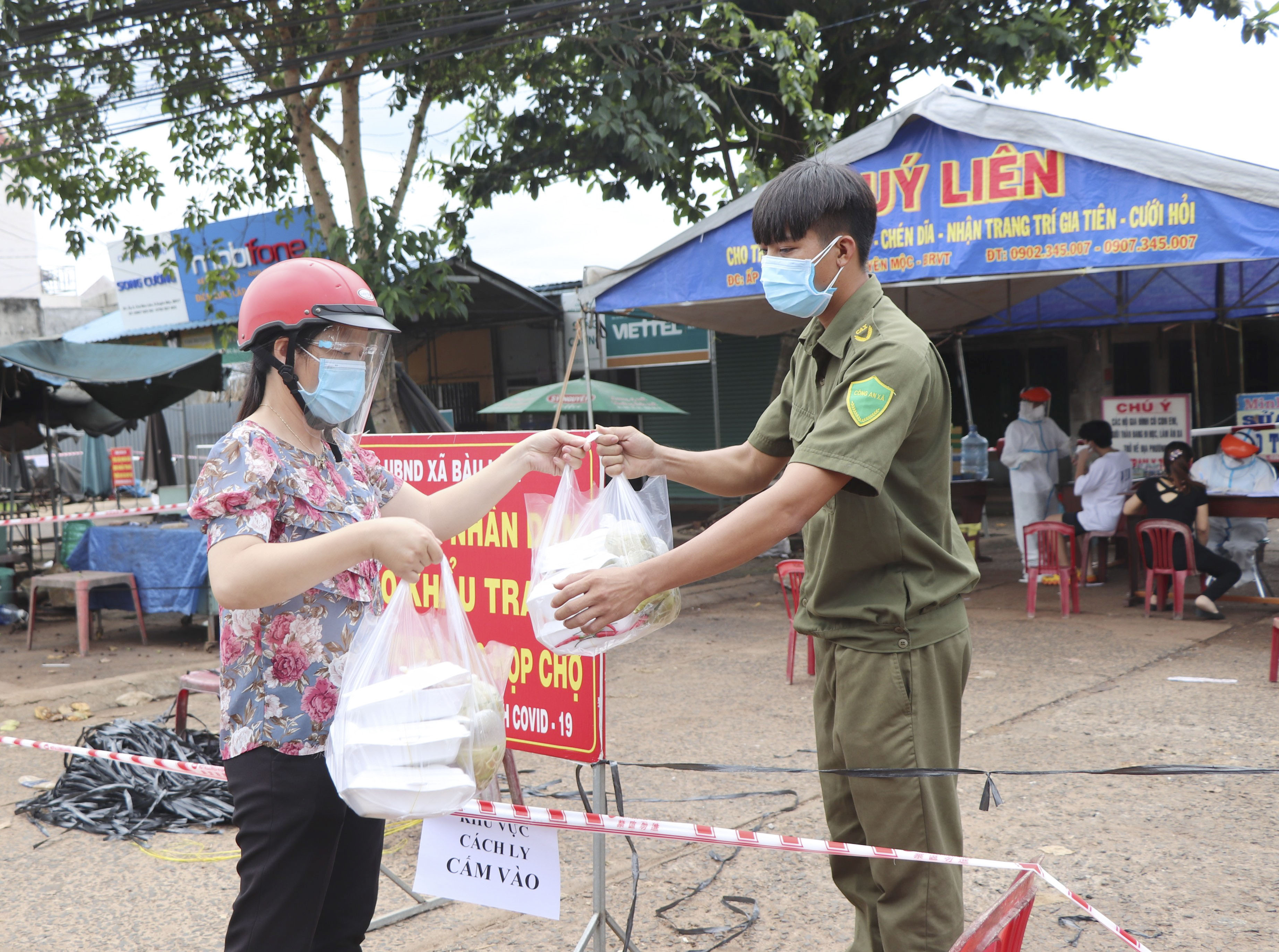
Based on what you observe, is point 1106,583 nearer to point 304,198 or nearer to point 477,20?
point 477,20

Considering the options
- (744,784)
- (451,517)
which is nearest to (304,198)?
(744,784)

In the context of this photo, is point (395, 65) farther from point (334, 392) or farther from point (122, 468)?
point (122, 468)

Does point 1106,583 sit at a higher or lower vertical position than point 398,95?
lower

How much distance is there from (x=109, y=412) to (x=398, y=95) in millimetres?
4740

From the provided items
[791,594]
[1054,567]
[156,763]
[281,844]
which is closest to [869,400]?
[281,844]

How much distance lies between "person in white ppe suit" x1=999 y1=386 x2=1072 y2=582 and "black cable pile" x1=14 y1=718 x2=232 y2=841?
741 cm

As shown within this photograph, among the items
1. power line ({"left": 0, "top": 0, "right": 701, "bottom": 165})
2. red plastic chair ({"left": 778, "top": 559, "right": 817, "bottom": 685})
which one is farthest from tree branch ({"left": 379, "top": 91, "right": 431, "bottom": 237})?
red plastic chair ({"left": 778, "top": 559, "right": 817, "bottom": 685})

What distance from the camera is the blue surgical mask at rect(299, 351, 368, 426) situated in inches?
78.0

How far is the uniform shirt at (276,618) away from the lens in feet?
6.00

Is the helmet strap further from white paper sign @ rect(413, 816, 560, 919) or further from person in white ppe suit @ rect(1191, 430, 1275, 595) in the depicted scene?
person in white ppe suit @ rect(1191, 430, 1275, 595)

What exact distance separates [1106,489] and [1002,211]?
9.32ft

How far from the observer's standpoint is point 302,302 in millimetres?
1962

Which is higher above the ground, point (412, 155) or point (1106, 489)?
point (412, 155)

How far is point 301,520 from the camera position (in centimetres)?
193
